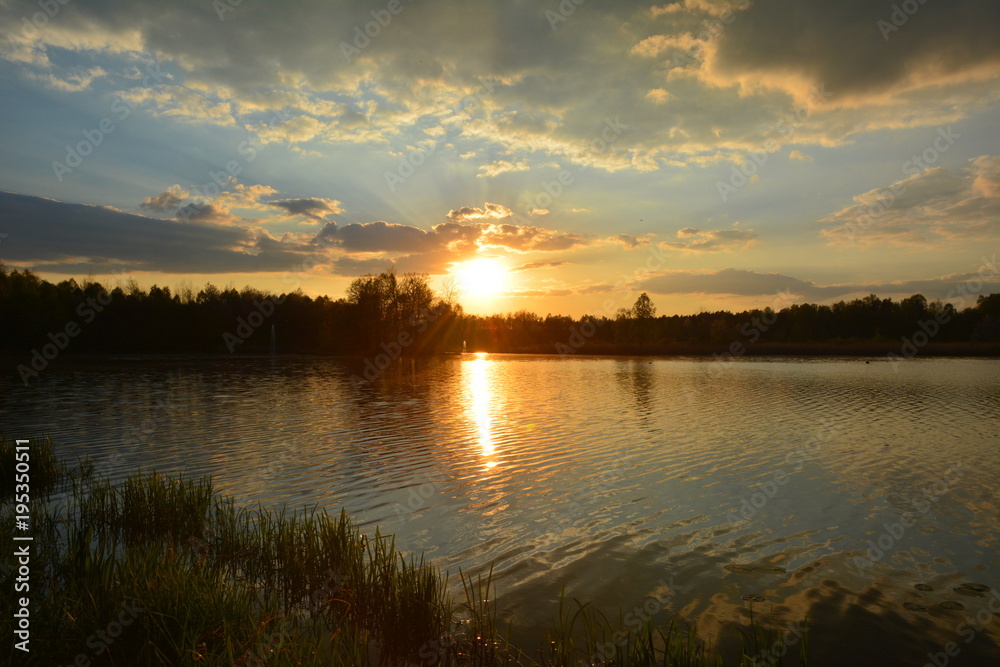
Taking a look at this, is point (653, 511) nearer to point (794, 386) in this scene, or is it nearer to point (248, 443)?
point (248, 443)

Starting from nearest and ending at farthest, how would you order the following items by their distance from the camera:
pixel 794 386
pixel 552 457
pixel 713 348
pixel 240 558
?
pixel 240 558, pixel 552 457, pixel 794 386, pixel 713 348

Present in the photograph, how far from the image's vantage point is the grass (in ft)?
17.8

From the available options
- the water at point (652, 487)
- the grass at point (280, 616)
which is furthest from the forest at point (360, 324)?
the grass at point (280, 616)

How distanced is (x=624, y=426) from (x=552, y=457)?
6743mm

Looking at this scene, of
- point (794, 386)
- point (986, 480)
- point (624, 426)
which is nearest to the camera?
point (986, 480)

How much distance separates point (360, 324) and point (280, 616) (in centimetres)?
10145

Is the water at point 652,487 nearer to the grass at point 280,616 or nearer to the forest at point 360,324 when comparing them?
the grass at point 280,616

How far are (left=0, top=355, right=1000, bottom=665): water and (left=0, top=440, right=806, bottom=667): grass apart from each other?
793mm

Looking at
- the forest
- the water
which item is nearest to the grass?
the water

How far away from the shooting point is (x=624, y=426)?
23266 millimetres

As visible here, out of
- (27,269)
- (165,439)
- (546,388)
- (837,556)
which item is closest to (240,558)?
(837,556)

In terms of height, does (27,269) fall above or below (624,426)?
above

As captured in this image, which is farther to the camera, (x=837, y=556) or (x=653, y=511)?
(x=653, y=511)

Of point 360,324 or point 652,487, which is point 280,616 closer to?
point 652,487
